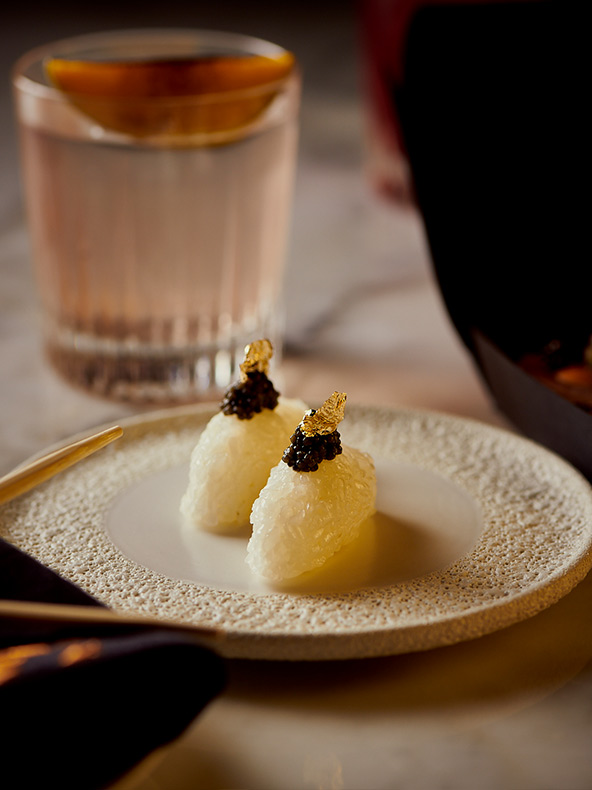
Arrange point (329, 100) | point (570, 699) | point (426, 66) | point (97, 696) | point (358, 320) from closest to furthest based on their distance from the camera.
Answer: point (97, 696) → point (570, 699) → point (426, 66) → point (358, 320) → point (329, 100)

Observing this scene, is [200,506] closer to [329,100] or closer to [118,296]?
→ [118,296]

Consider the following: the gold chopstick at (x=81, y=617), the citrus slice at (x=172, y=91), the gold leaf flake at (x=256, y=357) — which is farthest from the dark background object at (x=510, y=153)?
the gold chopstick at (x=81, y=617)

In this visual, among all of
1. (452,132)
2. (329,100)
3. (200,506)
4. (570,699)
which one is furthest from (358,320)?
(329,100)

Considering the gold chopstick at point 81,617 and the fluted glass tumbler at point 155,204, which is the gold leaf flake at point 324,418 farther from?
the fluted glass tumbler at point 155,204

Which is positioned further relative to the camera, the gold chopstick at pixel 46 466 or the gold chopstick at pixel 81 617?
the gold chopstick at pixel 46 466

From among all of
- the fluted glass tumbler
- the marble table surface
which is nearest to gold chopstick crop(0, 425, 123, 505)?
the marble table surface

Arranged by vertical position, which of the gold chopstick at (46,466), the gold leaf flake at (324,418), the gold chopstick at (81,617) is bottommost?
the gold chopstick at (46,466)

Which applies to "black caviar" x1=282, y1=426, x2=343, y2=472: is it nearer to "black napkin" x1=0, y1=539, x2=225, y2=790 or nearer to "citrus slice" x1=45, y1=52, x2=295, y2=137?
"black napkin" x1=0, y1=539, x2=225, y2=790
